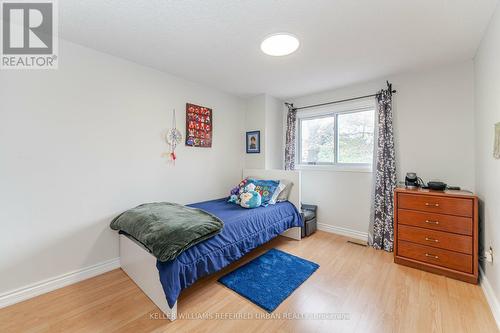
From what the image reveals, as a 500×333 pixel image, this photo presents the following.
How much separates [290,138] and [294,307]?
2.61 metres

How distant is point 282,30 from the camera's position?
182 cm

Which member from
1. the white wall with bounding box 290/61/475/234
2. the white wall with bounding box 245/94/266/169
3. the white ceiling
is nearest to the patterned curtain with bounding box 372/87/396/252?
the white wall with bounding box 290/61/475/234

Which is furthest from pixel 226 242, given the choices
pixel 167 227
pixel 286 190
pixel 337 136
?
pixel 337 136

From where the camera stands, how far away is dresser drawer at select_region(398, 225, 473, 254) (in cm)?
197

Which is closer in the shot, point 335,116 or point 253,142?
point 335,116

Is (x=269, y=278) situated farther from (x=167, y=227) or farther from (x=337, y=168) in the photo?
(x=337, y=168)

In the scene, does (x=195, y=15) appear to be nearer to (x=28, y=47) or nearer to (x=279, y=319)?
(x=28, y=47)

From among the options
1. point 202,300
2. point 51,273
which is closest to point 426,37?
point 202,300

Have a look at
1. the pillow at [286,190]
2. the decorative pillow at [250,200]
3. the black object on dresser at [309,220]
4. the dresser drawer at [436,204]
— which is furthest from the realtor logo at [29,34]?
the dresser drawer at [436,204]

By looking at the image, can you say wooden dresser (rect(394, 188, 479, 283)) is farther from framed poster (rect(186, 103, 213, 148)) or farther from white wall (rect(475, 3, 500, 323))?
framed poster (rect(186, 103, 213, 148))

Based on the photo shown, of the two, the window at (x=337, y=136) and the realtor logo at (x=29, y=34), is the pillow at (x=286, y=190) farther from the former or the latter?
the realtor logo at (x=29, y=34)

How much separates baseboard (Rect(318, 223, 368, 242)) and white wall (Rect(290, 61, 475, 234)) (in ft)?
0.14

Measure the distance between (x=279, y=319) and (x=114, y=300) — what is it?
1.37m

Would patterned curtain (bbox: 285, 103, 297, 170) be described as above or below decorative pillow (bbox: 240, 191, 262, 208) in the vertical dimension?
above
